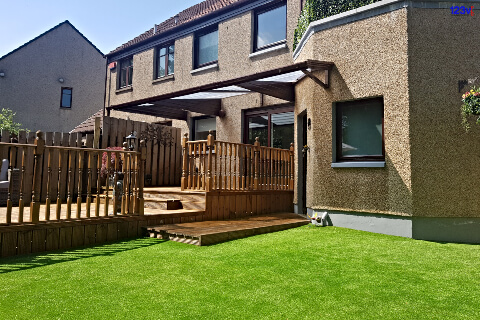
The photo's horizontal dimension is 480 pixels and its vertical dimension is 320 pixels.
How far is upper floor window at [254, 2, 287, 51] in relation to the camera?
37.1ft

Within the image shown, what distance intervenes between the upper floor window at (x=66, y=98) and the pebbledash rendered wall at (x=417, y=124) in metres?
23.2

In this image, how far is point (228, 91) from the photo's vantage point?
31.8 feet

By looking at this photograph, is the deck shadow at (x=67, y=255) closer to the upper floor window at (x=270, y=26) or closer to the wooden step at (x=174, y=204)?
the wooden step at (x=174, y=204)

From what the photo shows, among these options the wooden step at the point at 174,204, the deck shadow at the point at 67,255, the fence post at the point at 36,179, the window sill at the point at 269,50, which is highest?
the window sill at the point at 269,50

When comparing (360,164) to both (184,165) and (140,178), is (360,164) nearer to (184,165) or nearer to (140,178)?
(184,165)

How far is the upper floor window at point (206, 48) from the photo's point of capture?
43.9 ft

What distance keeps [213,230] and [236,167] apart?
2486mm

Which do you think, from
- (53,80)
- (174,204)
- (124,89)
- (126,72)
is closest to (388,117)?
(174,204)

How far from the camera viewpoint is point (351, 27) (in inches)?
295

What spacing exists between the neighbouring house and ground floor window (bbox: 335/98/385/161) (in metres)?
22.5

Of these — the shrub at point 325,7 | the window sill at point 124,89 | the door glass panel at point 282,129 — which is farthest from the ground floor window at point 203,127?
the shrub at point 325,7

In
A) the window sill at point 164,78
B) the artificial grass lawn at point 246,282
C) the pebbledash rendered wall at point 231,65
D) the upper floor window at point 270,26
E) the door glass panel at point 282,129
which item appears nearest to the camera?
the artificial grass lawn at point 246,282

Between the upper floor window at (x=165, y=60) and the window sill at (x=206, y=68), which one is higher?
the upper floor window at (x=165, y=60)

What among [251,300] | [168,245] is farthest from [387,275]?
[168,245]
